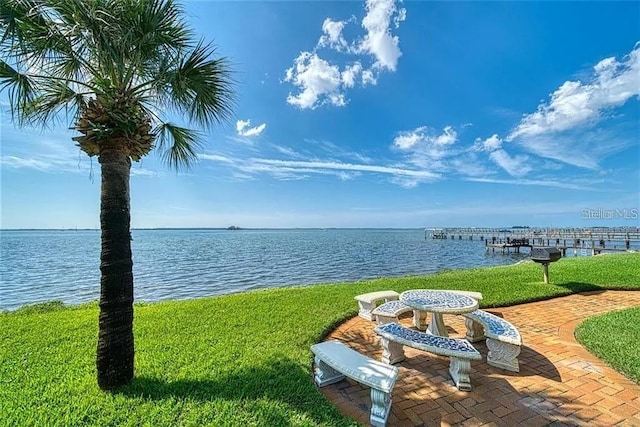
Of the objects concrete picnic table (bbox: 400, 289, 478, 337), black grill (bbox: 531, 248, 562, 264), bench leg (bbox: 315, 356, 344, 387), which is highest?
black grill (bbox: 531, 248, 562, 264)

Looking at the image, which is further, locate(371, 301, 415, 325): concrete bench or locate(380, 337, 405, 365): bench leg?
locate(371, 301, 415, 325): concrete bench

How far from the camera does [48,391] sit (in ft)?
11.5

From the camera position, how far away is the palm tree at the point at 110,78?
328 centimetres

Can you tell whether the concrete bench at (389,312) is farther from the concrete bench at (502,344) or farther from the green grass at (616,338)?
the green grass at (616,338)

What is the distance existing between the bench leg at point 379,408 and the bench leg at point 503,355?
6.49 ft

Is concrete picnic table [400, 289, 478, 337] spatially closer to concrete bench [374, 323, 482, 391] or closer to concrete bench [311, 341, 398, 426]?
concrete bench [374, 323, 482, 391]

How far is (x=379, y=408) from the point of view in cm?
293

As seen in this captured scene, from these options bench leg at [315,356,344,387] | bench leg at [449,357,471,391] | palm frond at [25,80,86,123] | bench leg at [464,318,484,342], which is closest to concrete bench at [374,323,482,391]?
bench leg at [449,357,471,391]

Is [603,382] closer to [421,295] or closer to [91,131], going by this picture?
[421,295]

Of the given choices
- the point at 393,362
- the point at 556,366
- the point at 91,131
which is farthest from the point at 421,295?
the point at 91,131

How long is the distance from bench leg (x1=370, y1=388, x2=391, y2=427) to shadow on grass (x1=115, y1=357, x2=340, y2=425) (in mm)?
350

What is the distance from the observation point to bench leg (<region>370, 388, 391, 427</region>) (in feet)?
9.45

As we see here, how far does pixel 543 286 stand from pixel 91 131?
10.4 meters

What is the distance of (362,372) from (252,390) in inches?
52.1
